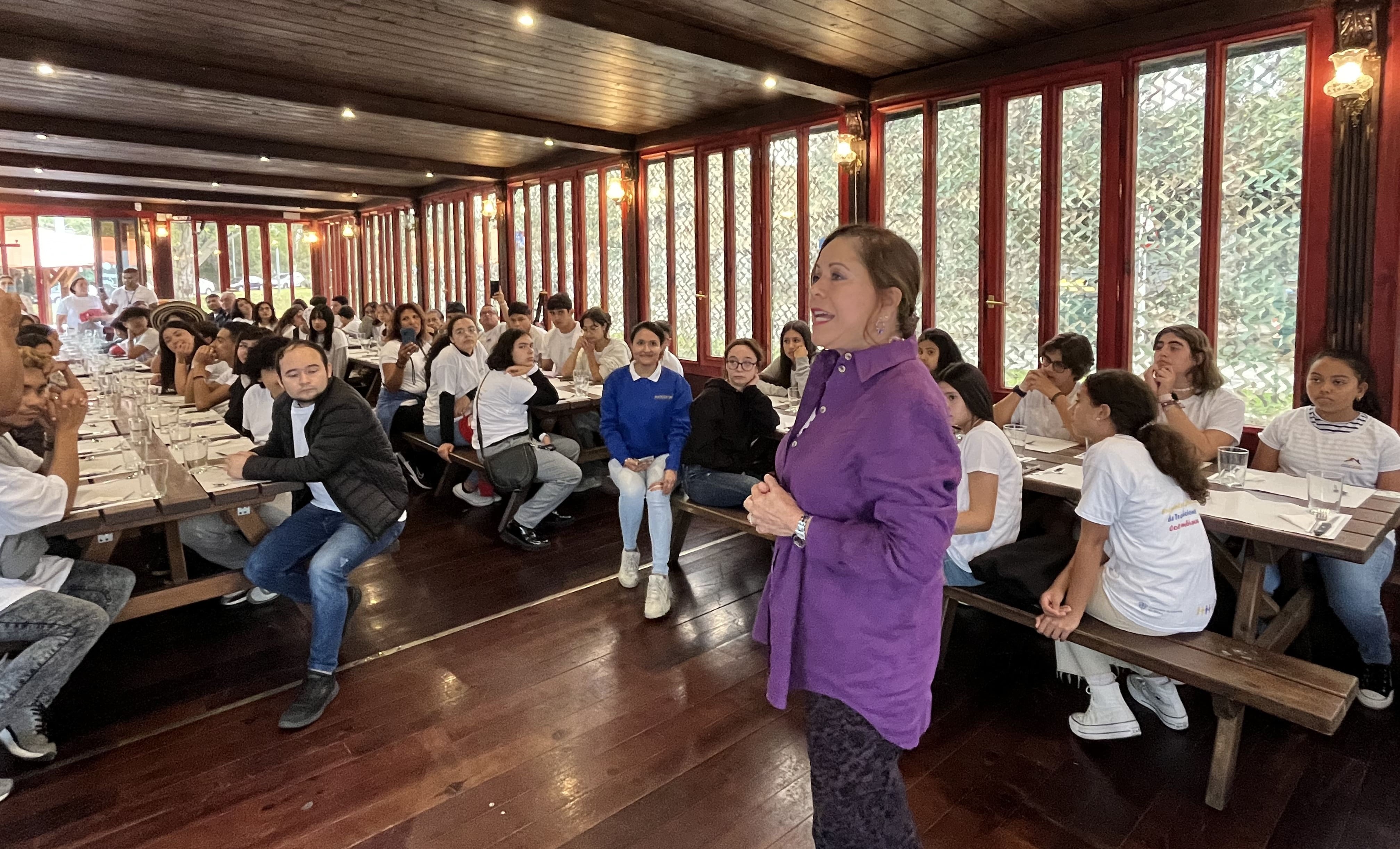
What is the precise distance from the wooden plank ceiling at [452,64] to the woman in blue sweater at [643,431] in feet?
6.13

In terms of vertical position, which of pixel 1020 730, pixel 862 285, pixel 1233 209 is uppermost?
pixel 1233 209

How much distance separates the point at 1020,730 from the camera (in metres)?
2.87

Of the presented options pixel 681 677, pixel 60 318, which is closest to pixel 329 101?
pixel 681 677

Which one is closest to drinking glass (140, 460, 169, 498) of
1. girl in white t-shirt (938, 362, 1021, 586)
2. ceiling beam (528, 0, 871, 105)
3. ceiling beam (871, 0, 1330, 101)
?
ceiling beam (528, 0, 871, 105)

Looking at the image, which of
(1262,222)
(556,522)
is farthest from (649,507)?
(1262,222)

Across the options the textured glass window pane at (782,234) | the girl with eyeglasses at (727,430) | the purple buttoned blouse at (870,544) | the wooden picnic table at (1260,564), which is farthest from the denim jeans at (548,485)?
the purple buttoned blouse at (870,544)

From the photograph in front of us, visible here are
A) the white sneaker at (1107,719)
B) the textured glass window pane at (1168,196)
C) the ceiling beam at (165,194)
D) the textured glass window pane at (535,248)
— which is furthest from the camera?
the ceiling beam at (165,194)

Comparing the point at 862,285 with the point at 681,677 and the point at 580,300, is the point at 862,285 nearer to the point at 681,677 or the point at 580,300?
the point at 681,677

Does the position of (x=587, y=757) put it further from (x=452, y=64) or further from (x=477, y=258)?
(x=477, y=258)

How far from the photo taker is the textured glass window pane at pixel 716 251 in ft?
26.1

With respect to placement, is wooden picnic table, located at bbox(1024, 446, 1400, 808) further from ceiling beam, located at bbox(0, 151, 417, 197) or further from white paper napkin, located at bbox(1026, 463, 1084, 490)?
ceiling beam, located at bbox(0, 151, 417, 197)

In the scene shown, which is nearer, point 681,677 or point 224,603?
point 681,677

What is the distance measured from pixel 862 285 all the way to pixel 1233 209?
4.30 meters

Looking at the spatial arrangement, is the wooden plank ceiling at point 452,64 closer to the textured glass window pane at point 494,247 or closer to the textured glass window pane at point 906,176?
the textured glass window pane at point 906,176
